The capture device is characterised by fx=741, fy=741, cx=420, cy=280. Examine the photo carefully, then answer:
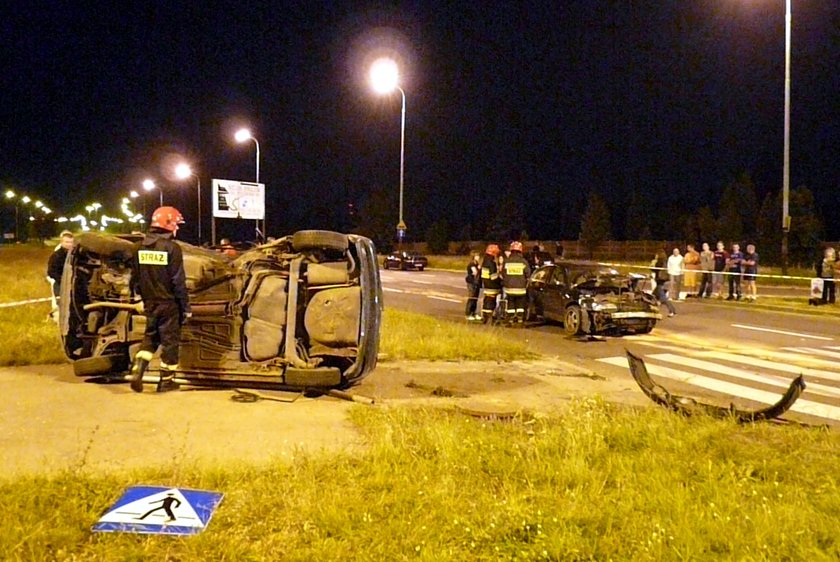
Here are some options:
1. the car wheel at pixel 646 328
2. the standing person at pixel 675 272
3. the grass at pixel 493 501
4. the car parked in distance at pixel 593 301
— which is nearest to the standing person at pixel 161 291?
the grass at pixel 493 501

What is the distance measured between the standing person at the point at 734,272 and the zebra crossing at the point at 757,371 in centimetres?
1002

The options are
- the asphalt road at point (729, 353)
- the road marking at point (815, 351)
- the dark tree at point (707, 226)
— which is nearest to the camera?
the asphalt road at point (729, 353)

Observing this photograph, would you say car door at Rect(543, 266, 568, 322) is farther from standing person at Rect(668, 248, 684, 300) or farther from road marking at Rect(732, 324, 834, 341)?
standing person at Rect(668, 248, 684, 300)

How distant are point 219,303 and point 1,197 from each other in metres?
96.5

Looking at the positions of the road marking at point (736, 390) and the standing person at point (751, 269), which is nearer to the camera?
the road marking at point (736, 390)

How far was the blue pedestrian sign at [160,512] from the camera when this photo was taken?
13.9 ft

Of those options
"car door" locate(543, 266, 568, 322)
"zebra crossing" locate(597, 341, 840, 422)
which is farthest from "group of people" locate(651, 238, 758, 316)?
"zebra crossing" locate(597, 341, 840, 422)

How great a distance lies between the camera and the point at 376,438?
6.23 m

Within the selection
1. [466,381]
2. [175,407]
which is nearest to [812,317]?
[466,381]

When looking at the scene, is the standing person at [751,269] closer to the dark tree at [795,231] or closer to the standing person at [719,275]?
the standing person at [719,275]

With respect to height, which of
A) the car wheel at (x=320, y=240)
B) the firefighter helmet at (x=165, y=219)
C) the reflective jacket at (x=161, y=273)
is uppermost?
the firefighter helmet at (x=165, y=219)

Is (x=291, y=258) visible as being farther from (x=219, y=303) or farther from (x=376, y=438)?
(x=376, y=438)

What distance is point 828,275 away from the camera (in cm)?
2169

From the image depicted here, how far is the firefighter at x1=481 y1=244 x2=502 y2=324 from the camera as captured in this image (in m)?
16.2
